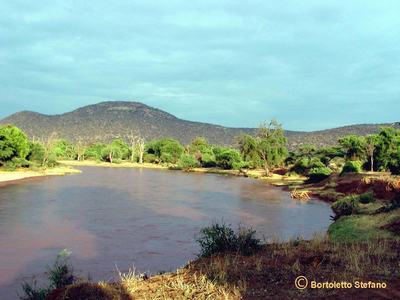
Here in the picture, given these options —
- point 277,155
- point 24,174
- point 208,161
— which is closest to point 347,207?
point 277,155

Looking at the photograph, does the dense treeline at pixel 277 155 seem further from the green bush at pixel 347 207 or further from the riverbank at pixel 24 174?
the green bush at pixel 347 207

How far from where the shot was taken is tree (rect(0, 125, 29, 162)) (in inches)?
2639

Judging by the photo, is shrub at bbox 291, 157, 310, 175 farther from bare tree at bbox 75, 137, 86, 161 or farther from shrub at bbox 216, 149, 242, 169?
bare tree at bbox 75, 137, 86, 161

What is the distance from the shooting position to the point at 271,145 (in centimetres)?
7800

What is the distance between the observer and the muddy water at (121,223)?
17703 millimetres

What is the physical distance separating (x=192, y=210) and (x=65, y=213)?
33.0 ft

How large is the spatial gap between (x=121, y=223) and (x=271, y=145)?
5381 centimetres

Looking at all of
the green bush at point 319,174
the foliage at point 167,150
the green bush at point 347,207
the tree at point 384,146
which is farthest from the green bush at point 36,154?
the green bush at point 347,207

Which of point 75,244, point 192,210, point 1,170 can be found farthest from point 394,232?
point 1,170

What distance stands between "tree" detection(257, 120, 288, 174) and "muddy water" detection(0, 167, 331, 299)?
2840 cm

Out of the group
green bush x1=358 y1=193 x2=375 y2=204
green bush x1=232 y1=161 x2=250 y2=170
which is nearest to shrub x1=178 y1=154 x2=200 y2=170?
green bush x1=232 y1=161 x2=250 y2=170

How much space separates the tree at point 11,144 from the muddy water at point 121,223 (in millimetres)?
22149

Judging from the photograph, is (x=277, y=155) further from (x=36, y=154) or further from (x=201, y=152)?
(x=201, y=152)

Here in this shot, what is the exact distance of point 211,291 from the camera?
9.15m
